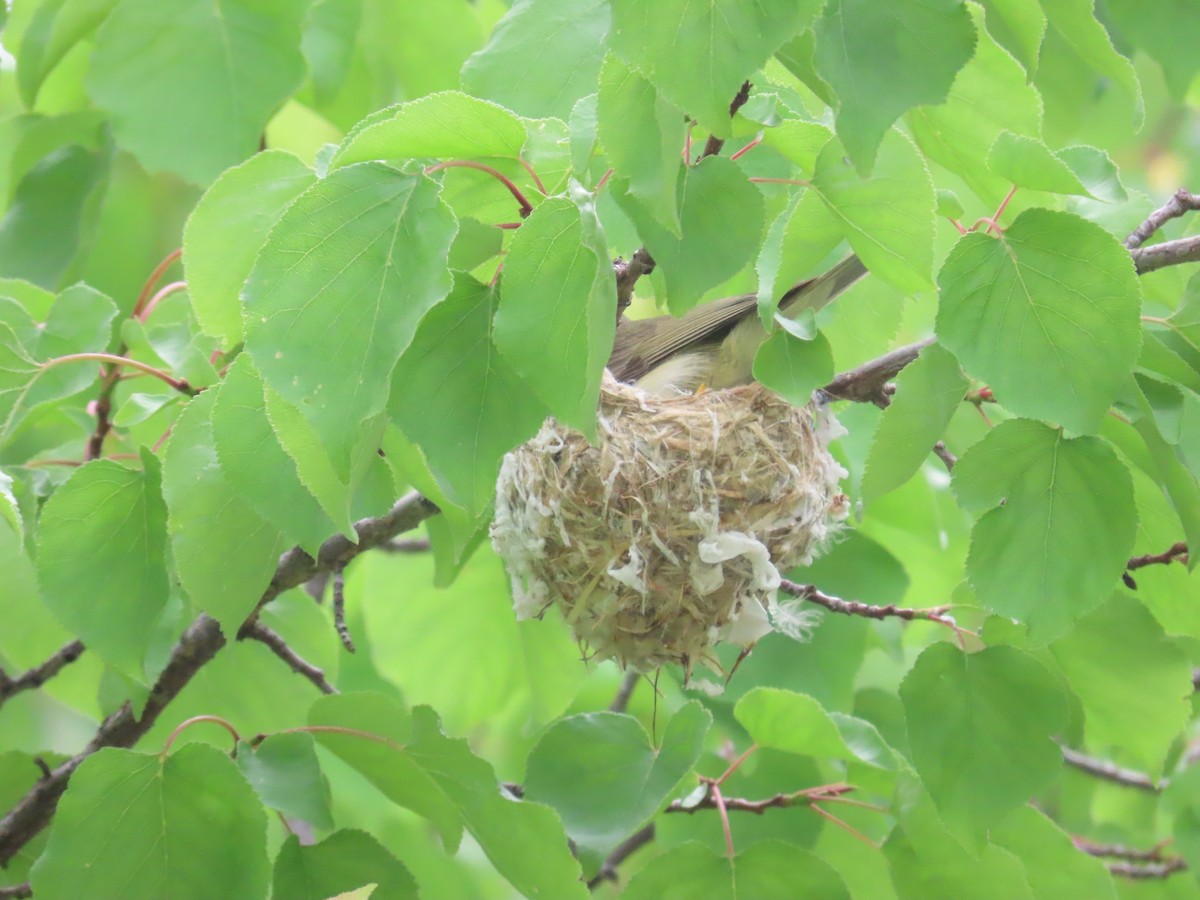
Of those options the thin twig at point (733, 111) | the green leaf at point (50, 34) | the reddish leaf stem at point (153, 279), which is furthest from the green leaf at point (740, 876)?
the green leaf at point (50, 34)

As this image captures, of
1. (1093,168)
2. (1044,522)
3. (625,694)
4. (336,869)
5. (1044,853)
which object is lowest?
(625,694)

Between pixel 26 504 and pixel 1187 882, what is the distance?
355 centimetres

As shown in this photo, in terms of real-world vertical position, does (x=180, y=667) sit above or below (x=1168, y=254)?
below

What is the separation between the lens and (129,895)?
2.15 m

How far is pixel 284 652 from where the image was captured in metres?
2.83

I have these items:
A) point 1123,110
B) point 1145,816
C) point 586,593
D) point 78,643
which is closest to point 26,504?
point 78,643

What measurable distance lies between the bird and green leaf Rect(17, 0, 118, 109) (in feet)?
4.64

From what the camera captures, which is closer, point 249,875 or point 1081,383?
point 1081,383

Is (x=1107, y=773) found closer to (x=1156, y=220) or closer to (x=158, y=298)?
(x=1156, y=220)

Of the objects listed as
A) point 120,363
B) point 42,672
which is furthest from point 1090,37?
point 42,672

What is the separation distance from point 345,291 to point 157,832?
1175mm

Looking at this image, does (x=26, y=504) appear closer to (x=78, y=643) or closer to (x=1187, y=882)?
(x=78, y=643)

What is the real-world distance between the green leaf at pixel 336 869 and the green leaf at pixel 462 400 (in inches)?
39.3

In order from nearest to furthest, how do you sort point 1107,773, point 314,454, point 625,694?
point 314,454 < point 625,694 < point 1107,773
